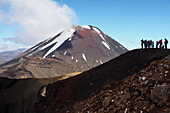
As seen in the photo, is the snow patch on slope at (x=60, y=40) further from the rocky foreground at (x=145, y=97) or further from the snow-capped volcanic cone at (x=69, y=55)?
the rocky foreground at (x=145, y=97)

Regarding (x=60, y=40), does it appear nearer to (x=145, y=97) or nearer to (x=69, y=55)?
(x=69, y=55)

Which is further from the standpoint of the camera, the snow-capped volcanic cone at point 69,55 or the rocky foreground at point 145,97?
the snow-capped volcanic cone at point 69,55

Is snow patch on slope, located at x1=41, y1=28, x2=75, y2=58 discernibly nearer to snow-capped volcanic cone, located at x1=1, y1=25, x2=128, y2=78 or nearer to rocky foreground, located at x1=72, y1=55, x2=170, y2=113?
snow-capped volcanic cone, located at x1=1, y1=25, x2=128, y2=78

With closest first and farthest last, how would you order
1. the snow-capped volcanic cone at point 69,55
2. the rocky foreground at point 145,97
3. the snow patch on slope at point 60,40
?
1. the rocky foreground at point 145,97
2. the snow-capped volcanic cone at point 69,55
3. the snow patch on slope at point 60,40

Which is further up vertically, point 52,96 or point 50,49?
point 50,49

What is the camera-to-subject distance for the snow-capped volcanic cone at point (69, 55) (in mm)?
→ 61831

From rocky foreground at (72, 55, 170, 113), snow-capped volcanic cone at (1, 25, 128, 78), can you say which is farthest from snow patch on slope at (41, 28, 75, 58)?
rocky foreground at (72, 55, 170, 113)

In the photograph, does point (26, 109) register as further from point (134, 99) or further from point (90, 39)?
point (90, 39)

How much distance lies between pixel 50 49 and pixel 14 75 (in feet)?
153

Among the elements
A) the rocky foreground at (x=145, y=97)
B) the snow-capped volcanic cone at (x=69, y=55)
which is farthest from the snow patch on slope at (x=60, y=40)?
the rocky foreground at (x=145, y=97)

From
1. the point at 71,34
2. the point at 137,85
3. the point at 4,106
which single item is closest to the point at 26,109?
the point at 4,106

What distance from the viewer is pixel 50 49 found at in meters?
98.4

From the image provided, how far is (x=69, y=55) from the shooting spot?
89312 millimetres

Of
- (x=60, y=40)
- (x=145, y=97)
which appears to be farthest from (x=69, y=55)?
(x=145, y=97)
